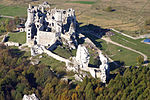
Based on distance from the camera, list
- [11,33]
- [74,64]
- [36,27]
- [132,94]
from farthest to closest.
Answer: [11,33]
[36,27]
[74,64]
[132,94]

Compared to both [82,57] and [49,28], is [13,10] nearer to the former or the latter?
[49,28]

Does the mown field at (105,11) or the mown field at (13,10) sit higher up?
the mown field at (13,10)

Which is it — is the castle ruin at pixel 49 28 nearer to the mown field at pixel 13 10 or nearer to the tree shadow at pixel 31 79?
the tree shadow at pixel 31 79

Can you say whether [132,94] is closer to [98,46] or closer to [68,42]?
[68,42]

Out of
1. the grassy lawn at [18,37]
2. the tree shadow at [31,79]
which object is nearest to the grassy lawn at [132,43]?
the grassy lawn at [18,37]

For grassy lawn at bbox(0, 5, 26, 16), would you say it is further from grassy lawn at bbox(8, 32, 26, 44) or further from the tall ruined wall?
the tall ruined wall

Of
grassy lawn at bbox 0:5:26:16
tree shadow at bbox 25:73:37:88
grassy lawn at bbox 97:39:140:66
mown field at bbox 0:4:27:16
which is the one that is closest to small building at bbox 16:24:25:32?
grassy lawn at bbox 97:39:140:66

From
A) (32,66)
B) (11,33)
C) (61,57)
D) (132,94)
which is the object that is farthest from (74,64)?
(11,33)
